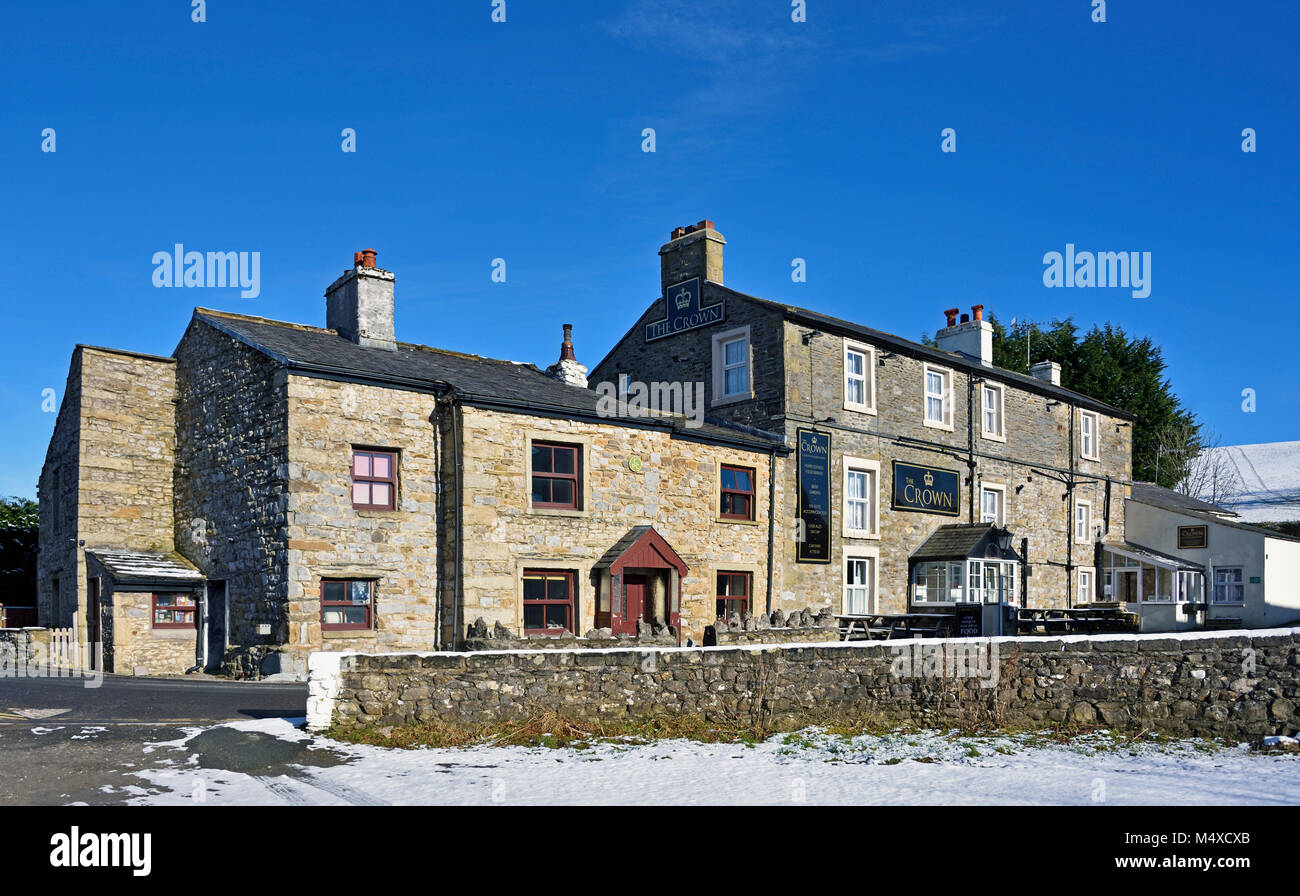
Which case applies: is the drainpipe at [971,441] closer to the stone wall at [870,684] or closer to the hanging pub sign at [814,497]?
the hanging pub sign at [814,497]

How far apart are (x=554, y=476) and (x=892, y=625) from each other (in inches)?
331

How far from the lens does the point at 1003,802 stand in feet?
27.2

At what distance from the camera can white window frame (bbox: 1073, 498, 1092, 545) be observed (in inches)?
1270

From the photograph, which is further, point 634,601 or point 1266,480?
point 1266,480

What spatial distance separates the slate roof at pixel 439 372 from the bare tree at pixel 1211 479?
37.5 meters

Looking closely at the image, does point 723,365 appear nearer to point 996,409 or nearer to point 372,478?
point 996,409

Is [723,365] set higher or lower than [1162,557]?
higher

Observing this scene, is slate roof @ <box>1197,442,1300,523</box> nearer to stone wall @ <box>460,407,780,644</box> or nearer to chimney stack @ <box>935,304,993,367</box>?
chimney stack @ <box>935,304,993,367</box>

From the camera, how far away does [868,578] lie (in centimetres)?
2506

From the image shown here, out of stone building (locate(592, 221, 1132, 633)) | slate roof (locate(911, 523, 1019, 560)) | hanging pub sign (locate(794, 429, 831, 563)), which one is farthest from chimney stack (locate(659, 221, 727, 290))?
slate roof (locate(911, 523, 1019, 560))

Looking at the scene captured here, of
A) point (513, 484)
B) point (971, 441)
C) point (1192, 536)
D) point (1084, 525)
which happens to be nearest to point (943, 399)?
point (971, 441)
